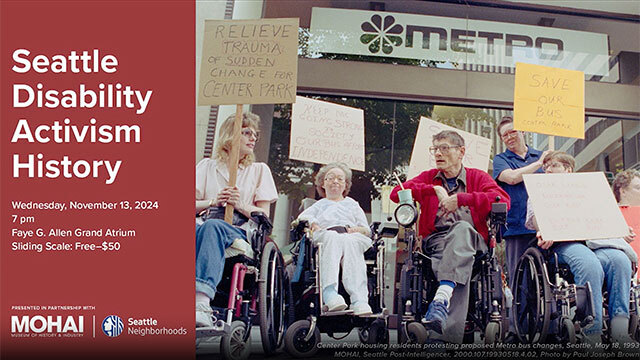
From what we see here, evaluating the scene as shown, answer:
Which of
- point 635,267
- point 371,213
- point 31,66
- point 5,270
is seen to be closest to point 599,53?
point 371,213

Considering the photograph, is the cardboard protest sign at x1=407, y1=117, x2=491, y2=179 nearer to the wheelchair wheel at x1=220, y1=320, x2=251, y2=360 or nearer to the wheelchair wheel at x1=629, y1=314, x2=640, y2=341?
the wheelchair wheel at x1=629, y1=314, x2=640, y2=341

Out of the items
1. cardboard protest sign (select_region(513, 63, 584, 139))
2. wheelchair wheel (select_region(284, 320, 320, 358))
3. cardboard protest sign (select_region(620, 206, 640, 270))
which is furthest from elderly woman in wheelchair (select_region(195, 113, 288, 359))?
cardboard protest sign (select_region(620, 206, 640, 270))

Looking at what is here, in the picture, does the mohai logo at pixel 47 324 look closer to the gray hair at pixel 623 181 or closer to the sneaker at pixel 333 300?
the sneaker at pixel 333 300

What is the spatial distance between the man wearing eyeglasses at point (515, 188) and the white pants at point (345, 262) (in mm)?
1050

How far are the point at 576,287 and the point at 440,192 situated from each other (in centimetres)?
85

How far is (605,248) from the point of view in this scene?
372 centimetres

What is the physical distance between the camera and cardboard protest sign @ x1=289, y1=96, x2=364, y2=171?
4566 mm

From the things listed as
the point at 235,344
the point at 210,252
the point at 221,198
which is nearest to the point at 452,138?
the point at 221,198

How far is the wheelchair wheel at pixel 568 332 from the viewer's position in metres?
3.19

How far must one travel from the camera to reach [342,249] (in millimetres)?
3422

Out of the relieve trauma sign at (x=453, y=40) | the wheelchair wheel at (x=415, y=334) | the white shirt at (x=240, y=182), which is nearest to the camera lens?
the wheelchair wheel at (x=415, y=334)

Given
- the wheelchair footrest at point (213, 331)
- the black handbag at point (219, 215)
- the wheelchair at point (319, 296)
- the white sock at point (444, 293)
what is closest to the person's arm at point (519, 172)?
the wheelchair at point (319, 296)

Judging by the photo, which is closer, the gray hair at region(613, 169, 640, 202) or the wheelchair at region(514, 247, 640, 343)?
the wheelchair at region(514, 247, 640, 343)

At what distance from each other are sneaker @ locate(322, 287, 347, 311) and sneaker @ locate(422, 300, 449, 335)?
1.34 ft
